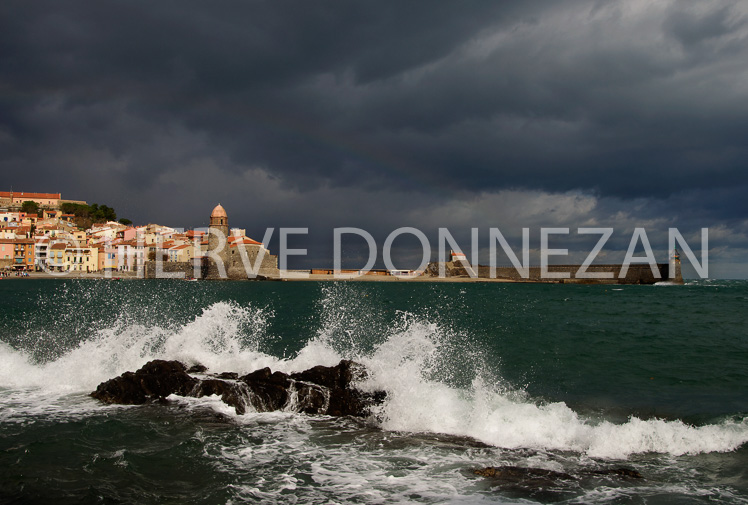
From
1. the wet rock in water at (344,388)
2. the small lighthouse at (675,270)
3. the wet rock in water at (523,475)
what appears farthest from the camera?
the small lighthouse at (675,270)

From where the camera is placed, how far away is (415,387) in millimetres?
10992

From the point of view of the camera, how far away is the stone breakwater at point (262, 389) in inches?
416

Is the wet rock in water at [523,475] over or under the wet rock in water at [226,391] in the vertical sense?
under

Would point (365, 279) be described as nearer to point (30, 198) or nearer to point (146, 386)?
point (30, 198)

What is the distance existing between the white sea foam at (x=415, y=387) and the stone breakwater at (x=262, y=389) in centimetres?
51

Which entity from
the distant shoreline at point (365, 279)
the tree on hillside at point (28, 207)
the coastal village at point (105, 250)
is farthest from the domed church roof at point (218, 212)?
the tree on hillside at point (28, 207)

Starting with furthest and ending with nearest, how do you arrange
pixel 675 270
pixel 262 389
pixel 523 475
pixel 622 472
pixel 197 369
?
1. pixel 675 270
2. pixel 197 369
3. pixel 262 389
4. pixel 622 472
5. pixel 523 475

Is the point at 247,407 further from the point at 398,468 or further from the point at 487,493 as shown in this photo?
the point at 487,493

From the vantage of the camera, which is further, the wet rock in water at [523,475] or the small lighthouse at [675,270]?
the small lighthouse at [675,270]

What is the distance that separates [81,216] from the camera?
13738 cm

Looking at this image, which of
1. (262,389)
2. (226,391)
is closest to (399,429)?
(262,389)

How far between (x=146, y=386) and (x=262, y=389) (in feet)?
8.81

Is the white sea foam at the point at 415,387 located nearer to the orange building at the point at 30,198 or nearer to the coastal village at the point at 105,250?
the coastal village at the point at 105,250

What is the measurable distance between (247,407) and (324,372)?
1839 mm
